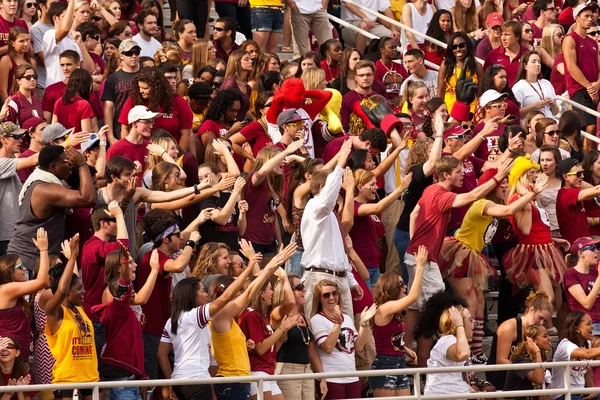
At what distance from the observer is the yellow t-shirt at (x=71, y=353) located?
10641mm

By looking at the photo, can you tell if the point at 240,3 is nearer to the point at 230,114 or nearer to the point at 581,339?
the point at 230,114

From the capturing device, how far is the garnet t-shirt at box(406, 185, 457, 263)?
12883mm

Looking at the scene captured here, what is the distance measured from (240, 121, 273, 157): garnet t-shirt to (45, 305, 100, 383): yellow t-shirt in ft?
12.8

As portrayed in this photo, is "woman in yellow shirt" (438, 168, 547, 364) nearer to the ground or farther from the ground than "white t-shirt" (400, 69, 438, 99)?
farther from the ground

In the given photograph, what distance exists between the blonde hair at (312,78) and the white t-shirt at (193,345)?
4322 millimetres

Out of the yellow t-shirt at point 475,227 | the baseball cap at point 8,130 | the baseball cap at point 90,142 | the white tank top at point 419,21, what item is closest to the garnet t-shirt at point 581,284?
the yellow t-shirt at point 475,227

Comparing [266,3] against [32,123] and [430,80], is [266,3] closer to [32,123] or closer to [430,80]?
[430,80]

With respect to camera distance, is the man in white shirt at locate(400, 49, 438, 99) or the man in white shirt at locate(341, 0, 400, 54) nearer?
the man in white shirt at locate(400, 49, 438, 99)

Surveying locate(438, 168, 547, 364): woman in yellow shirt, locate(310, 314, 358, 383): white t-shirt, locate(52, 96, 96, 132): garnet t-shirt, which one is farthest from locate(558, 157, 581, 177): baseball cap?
locate(52, 96, 96, 132): garnet t-shirt

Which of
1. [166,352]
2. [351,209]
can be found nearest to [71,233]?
[166,352]

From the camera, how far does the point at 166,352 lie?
1123 cm

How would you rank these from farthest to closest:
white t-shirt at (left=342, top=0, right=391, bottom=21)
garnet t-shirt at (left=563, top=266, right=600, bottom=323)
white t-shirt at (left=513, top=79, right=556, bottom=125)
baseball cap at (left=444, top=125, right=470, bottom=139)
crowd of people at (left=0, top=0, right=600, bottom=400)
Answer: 1. white t-shirt at (left=342, top=0, right=391, bottom=21)
2. white t-shirt at (left=513, top=79, right=556, bottom=125)
3. baseball cap at (left=444, top=125, right=470, bottom=139)
4. garnet t-shirt at (left=563, top=266, right=600, bottom=323)
5. crowd of people at (left=0, top=0, right=600, bottom=400)

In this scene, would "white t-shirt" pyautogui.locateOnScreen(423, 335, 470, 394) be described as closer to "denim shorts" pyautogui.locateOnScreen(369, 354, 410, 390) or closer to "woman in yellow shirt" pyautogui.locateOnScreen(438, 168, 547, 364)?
"denim shorts" pyautogui.locateOnScreen(369, 354, 410, 390)

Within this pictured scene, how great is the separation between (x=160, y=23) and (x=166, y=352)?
290 inches
